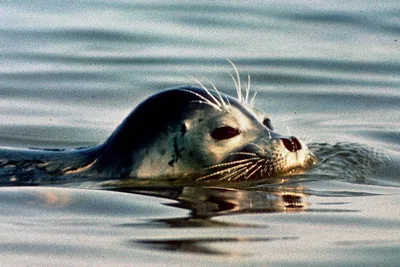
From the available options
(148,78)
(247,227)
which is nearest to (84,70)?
(148,78)

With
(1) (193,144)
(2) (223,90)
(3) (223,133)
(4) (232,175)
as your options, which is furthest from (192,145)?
(2) (223,90)

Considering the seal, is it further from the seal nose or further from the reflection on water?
the reflection on water

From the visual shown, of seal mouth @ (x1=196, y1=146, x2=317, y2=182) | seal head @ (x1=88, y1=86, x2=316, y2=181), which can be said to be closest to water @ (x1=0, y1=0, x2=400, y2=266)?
seal mouth @ (x1=196, y1=146, x2=317, y2=182)

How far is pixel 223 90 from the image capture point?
11.0 m

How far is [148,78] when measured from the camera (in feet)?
37.7

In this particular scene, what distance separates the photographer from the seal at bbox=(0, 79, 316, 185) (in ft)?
23.8

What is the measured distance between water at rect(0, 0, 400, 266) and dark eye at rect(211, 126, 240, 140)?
40cm

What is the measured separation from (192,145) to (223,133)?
0.19m

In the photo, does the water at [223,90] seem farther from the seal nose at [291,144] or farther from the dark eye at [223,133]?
the dark eye at [223,133]

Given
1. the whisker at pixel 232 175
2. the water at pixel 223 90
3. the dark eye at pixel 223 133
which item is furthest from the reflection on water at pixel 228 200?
the dark eye at pixel 223 133

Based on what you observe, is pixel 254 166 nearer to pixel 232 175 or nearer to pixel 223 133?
pixel 232 175

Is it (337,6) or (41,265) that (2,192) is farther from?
(337,6)

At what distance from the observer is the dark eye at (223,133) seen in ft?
23.9

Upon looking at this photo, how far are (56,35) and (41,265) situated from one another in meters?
8.90
